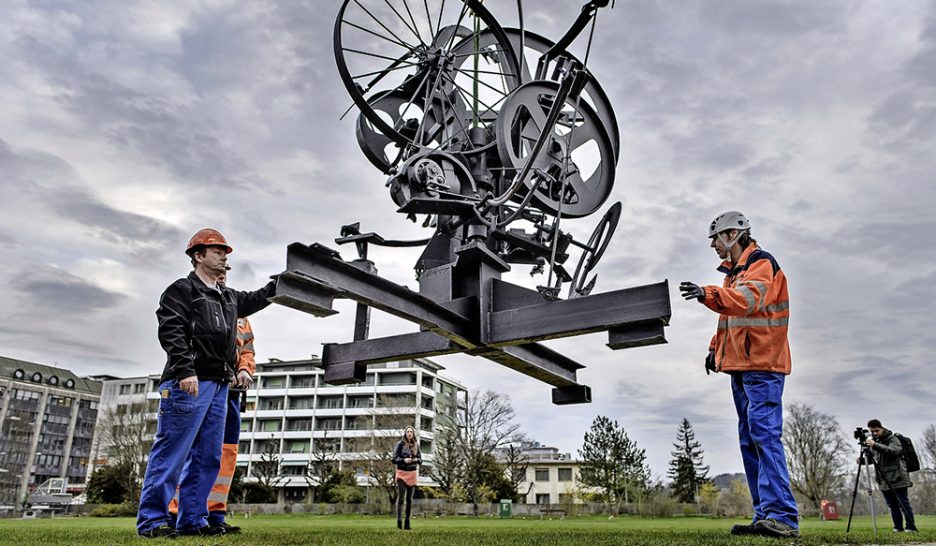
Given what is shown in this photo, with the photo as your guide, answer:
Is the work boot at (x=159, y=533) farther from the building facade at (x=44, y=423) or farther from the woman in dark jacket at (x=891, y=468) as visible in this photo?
the building facade at (x=44, y=423)

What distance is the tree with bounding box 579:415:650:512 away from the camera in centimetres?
6350

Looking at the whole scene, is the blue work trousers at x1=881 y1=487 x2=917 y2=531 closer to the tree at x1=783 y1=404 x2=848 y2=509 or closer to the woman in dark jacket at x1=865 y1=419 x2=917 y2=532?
the woman in dark jacket at x1=865 y1=419 x2=917 y2=532

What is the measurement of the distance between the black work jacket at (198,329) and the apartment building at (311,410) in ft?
217

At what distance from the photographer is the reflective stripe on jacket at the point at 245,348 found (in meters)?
6.18

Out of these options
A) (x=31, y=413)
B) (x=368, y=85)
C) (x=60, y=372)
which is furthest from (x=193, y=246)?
(x=60, y=372)

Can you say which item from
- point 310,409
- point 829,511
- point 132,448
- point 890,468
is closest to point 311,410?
point 310,409

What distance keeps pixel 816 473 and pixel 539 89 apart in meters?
61.5

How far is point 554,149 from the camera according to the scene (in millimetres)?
6953

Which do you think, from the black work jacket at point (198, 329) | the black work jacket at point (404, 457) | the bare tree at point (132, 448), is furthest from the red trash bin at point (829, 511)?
the bare tree at point (132, 448)

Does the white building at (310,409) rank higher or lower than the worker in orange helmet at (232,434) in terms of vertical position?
higher

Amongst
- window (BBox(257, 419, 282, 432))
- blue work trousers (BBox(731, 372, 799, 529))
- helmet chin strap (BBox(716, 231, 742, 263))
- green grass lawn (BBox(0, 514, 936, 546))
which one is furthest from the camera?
window (BBox(257, 419, 282, 432))

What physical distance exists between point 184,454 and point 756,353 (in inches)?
165

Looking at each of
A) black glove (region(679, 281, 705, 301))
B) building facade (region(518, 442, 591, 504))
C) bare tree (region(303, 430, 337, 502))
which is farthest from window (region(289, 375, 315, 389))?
black glove (region(679, 281, 705, 301))

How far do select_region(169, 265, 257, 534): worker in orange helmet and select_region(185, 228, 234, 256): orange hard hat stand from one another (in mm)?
1166
